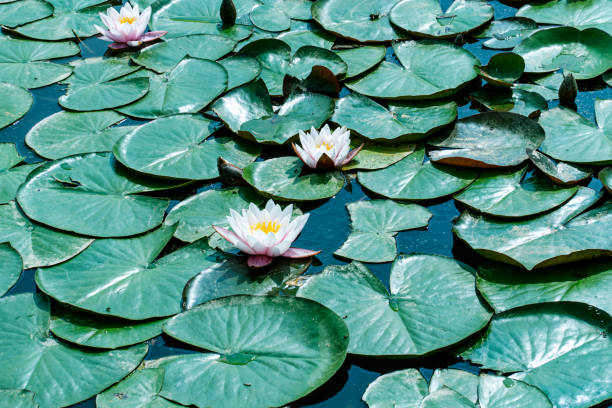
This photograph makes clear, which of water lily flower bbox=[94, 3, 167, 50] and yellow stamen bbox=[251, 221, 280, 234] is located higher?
water lily flower bbox=[94, 3, 167, 50]

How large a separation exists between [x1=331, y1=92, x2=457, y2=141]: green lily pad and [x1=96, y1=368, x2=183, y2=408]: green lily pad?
6.14 feet

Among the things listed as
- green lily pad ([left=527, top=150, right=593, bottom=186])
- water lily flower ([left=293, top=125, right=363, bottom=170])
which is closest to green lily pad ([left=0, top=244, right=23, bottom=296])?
water lily flower ([left=293, top=125, right=363, bottom=170])

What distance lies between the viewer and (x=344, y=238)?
2.98 meters

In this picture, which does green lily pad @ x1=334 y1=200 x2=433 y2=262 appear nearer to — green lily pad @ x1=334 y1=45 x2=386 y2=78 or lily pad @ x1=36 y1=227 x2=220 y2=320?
lily pad @ x1=36 y1=227 x2=220 y2=320

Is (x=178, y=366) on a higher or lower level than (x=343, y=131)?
lower

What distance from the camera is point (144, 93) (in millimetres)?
4039

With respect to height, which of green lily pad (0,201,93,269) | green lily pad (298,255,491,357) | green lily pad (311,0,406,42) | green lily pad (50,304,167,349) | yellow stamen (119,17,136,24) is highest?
yellow stamen (119,17,136,24)

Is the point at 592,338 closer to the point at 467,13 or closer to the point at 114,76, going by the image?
the point at 467,13

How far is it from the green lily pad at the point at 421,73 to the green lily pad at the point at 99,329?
2.17 metres

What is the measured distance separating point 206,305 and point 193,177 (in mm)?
989

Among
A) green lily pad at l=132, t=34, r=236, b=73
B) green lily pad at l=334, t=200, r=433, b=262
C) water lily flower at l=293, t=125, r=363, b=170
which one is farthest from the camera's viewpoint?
green lily pad at l=132, t=34, r=236, b=73

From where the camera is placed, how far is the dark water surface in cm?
231

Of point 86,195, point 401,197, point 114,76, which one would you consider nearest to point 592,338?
point 401,197

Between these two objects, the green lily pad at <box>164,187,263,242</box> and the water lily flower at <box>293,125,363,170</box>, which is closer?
the green lily pad at <box>164,187,263,242</box>
